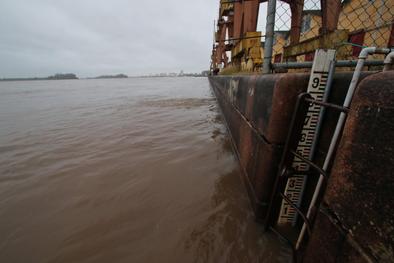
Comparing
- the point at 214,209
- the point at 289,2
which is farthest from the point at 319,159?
the point at 289,2

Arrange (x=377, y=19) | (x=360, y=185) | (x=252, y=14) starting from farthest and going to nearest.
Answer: (x=377, y=19), (x=252, y=14), (x=360, y=185)

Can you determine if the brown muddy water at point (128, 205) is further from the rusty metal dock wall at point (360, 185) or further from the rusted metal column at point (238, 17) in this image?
the rusted metal column at point (238, 17)

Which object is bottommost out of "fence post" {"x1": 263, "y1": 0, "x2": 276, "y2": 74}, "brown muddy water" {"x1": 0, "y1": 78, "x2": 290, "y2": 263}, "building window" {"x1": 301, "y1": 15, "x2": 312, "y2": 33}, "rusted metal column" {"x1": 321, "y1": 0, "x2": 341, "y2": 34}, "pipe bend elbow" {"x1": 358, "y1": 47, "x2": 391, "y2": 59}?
"brown muddy water" {"x1": 0, "y1": 78, "x2": 290, "y2": 263}

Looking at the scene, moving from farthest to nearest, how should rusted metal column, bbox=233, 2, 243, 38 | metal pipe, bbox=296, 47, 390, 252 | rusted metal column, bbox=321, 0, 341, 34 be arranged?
1. rusted metal column, bbox=233, 2, 243, 38
2. rusted metal column, bbox=321, 0, 341, 34
3. metal pipe, bbox=296, 47, 390, 252

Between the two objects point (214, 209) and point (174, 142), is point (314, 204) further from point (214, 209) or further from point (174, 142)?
point (174, 142)

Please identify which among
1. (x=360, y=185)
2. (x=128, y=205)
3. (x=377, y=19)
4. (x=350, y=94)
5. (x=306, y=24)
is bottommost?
(x=128, y=205)

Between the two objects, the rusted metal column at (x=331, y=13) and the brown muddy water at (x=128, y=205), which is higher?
the rusted metal column at (x=331, y=13)

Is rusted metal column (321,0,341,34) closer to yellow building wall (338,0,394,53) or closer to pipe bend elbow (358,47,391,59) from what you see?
yellow building wall (338,0,394,53)

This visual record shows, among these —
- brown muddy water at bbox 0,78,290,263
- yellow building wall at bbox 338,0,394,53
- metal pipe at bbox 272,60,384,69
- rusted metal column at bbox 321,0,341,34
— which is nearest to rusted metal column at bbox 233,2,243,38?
rusted metal column at bbox 321,0,341,34

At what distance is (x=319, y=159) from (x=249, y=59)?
3243 millimetres

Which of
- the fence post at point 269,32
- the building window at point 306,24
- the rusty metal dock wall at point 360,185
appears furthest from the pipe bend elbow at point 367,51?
the building window at point 306,24

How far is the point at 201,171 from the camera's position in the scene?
3082 millimetres

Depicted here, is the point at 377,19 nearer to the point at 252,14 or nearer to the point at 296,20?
the point at 296,20

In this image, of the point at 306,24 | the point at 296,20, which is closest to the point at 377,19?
the point at 296,20
